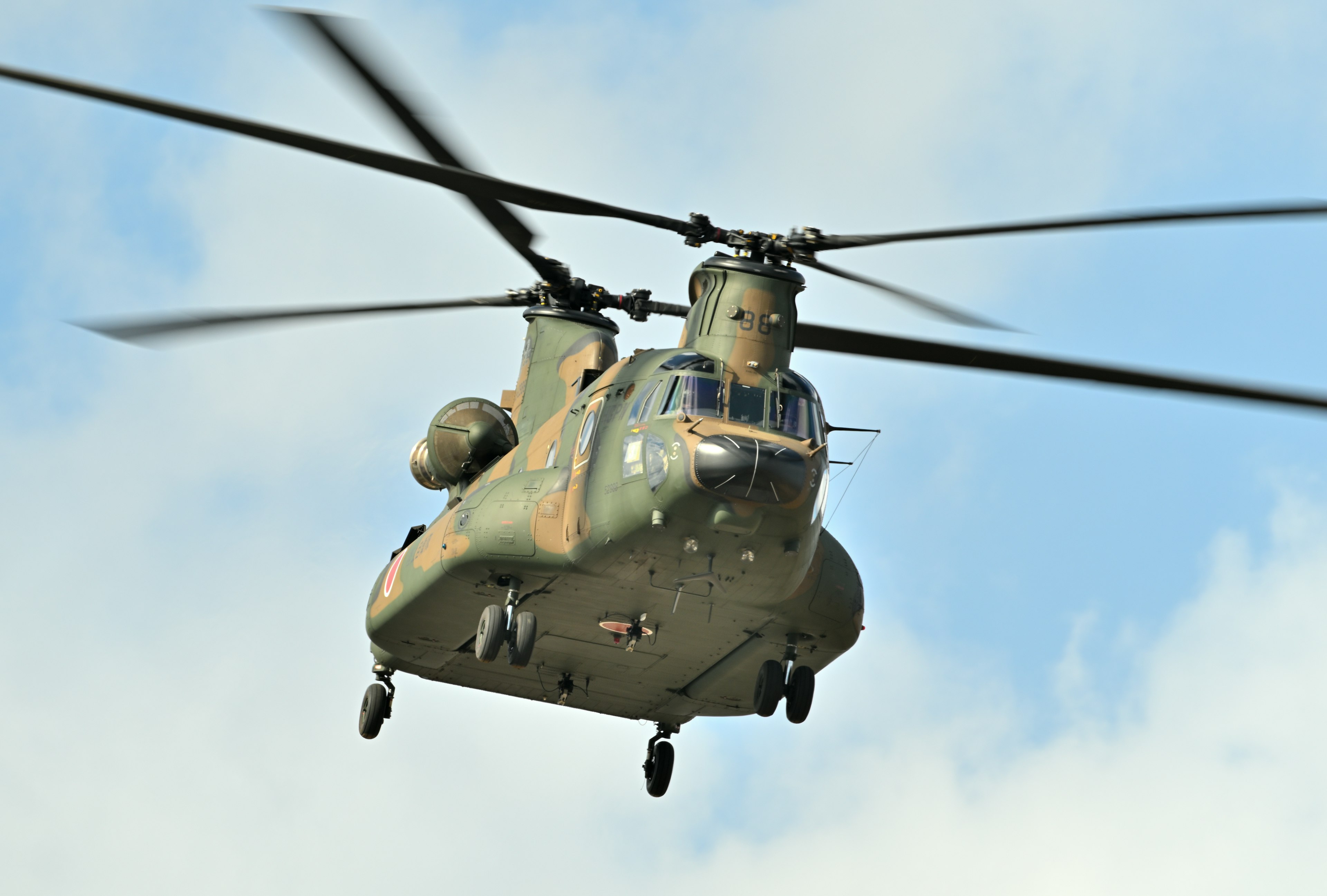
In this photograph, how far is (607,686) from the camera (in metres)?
24.2

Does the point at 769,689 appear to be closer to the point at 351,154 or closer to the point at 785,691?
the point at 785,691

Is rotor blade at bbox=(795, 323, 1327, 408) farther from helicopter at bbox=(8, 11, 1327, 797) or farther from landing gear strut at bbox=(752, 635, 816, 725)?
landing gear strut at bbox=(752, 635, 816, 725)

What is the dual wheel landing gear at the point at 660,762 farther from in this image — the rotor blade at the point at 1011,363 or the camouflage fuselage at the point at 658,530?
the rotor blade at the point at 1011,363

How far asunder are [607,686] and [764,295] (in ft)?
23.5

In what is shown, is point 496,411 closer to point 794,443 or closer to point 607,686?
point 607,686

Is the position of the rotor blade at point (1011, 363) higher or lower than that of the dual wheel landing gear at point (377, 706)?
higher

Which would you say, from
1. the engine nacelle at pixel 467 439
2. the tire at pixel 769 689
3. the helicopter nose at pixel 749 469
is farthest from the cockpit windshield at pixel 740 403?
the engine nacelle at pixel 467 439

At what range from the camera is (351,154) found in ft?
53.9

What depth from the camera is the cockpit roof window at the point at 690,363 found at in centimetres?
1931

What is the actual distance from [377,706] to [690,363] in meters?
9.73

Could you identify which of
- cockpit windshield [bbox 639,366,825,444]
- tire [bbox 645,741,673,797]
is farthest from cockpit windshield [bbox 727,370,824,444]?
tire [bbox 645,741,673,797]

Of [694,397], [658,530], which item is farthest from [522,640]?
[694,397]

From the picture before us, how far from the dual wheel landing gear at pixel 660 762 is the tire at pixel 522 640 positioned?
6018mm

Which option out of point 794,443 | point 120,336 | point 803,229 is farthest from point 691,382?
point 120,336
